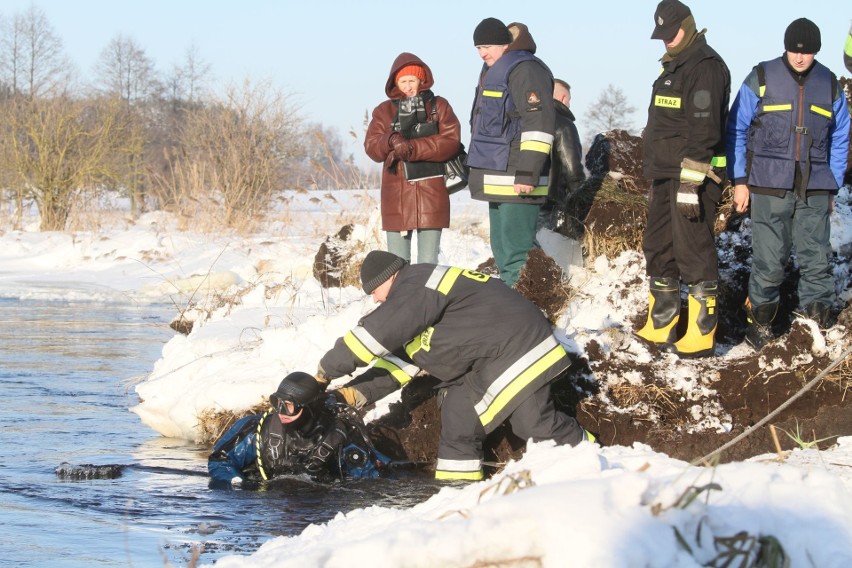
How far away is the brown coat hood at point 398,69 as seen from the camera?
305 inches

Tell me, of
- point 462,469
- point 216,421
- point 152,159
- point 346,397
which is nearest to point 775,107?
point 462,469

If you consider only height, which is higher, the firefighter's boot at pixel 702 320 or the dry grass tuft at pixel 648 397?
the firefighter's boot at pixel 702 320

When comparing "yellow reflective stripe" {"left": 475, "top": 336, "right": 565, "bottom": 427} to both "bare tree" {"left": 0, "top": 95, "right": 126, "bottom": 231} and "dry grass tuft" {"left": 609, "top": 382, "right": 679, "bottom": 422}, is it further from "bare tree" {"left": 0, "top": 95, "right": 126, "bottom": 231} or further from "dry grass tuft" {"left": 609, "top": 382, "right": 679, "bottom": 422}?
"bare tree" {"left": 0, "top": 95, "right": 126, "bottom": 231}

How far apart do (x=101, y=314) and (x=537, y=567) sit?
44.2 feet

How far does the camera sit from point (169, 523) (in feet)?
17.5

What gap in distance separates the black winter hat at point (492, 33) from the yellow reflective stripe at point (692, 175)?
1.57 metres

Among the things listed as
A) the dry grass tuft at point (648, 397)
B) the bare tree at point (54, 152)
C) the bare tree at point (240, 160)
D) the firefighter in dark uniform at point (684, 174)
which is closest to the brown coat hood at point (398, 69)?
the firefighter in dark uniform at point (684, 174)

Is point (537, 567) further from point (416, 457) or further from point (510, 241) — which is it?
point (510, 241)

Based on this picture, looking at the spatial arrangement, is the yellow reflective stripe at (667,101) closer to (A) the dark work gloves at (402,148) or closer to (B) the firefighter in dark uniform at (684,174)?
(B) the firefighter in dark uniform at (684,174)

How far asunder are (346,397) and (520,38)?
2999 mm

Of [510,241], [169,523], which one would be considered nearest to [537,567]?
[169,523]

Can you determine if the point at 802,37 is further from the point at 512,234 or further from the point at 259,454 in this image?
the point at 259,454

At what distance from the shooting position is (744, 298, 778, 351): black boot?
23.8ft

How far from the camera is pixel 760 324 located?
7.33 meters
